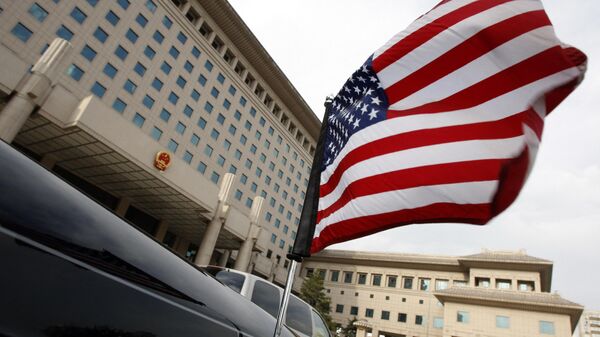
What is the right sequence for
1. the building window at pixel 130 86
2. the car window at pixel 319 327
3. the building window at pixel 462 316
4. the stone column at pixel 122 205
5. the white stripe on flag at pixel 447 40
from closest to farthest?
the white stripe on flag at pixel 447 40
the car window at pixel 319 327
the stone column at pixel 122 205
the building window at pixel 130 86
the building window at pixel 462 316

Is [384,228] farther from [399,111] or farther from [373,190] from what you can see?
[399,111]

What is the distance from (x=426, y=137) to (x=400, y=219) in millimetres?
769

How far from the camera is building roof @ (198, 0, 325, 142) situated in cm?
3916

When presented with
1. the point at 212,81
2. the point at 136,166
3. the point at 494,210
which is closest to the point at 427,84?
the point at 494,210

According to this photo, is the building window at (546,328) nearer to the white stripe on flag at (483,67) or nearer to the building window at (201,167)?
the building window at (201,167)

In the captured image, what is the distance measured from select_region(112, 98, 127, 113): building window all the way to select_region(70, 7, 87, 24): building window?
6440 millimetres

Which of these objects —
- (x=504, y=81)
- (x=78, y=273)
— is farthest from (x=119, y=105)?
(x=78, y=273)

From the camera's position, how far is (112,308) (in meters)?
0.95

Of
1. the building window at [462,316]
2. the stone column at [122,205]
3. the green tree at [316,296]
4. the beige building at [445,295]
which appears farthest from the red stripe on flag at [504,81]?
the green tree at [316,296]

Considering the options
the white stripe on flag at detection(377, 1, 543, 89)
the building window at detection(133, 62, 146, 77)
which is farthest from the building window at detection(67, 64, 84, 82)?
the white stripe on flag at detection(377, 1, 543, 89)

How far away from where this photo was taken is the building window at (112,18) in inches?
1177

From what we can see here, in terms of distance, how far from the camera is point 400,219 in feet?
10.0

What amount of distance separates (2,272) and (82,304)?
21 centimetres

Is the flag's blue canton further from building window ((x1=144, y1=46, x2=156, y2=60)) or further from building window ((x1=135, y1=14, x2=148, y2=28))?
building window ((x1=135, y1=14, x2=148, y2=28))
